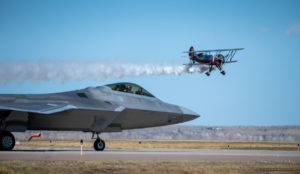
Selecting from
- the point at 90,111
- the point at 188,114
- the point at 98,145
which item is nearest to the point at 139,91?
the point at 188,114

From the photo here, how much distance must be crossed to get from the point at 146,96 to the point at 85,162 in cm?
1198

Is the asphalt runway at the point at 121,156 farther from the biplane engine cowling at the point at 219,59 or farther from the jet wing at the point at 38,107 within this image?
the biplane engine cowling at the point at 219,59

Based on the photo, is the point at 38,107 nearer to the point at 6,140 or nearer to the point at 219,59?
the point at 6,140

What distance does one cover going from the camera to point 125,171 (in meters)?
17.1

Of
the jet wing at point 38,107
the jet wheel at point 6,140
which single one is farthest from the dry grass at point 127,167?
the jet wheel at point 6,140

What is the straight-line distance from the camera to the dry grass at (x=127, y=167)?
16906mm

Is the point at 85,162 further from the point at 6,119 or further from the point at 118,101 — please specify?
the point at 118,101

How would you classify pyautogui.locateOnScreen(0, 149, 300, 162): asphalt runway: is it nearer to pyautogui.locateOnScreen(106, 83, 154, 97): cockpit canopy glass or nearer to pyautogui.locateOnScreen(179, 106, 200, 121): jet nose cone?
pyautogui.locateOnScreen(106, 83, 154, 97): cockpit canopy glass

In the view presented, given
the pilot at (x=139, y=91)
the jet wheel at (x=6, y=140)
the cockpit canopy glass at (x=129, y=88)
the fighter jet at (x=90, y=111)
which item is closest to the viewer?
the jet wheel at (x=6, y=140)

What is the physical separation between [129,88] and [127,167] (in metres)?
12.7

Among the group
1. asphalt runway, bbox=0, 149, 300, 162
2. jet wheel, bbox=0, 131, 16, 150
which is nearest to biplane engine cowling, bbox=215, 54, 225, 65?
asphalt runway, bbox=0, 149, 300, 162

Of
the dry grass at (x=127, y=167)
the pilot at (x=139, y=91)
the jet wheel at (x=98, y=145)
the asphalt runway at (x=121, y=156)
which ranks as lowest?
the dry grass at (x=127, y=167)

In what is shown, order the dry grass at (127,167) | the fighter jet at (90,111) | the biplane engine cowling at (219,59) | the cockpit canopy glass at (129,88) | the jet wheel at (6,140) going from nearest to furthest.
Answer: the dry grass at (127,167), the jet wheel at (6,140), the fighter jet at (90,111), the cockpit canopy glass at (129,88), the biplane engine cowling at (219,59)

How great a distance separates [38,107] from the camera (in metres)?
25.0
